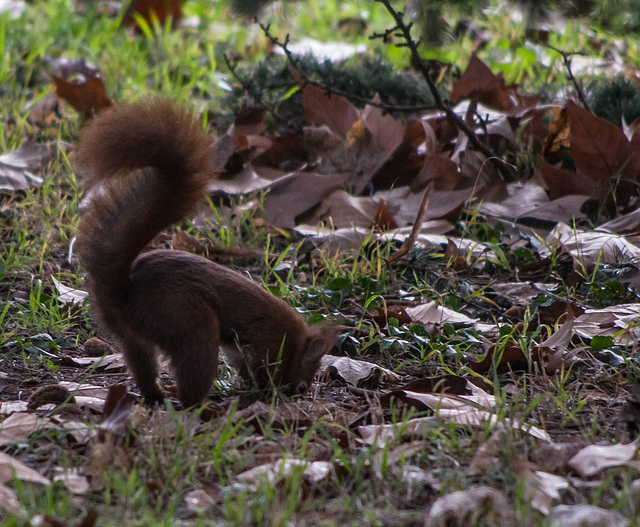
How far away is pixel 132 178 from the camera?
104 inches

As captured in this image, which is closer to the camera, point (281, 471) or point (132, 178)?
point (281, 471)

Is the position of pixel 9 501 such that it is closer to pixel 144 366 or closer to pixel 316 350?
pixel 144 366

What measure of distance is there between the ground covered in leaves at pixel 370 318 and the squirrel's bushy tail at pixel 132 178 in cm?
44

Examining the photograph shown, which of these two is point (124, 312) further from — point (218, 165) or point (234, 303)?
point (218, 165)

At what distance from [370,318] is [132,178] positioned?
51.3 inches

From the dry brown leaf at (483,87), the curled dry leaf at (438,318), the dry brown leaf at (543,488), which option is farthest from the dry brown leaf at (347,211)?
the dry brown leaf at (543,488)

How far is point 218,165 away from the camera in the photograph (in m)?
4.59

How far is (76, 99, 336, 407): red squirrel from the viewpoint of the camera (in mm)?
2518

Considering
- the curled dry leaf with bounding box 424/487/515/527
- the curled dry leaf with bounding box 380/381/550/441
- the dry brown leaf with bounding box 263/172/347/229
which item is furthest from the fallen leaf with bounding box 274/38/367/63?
the curled dry leaf with bounding box 424/487/515/527

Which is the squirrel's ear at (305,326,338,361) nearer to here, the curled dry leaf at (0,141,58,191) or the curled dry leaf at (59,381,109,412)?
the curled dry leaf at (59,381,109,412)

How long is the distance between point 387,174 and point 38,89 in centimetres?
301

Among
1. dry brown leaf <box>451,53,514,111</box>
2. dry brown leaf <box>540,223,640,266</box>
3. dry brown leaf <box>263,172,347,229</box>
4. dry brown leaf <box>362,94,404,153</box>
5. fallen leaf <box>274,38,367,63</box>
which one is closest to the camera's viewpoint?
dry brown leaf <box>540,223,640,266</box>

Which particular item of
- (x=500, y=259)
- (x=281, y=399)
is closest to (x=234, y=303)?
(x=281, y=399)

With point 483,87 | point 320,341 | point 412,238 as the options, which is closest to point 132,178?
point 320,341
